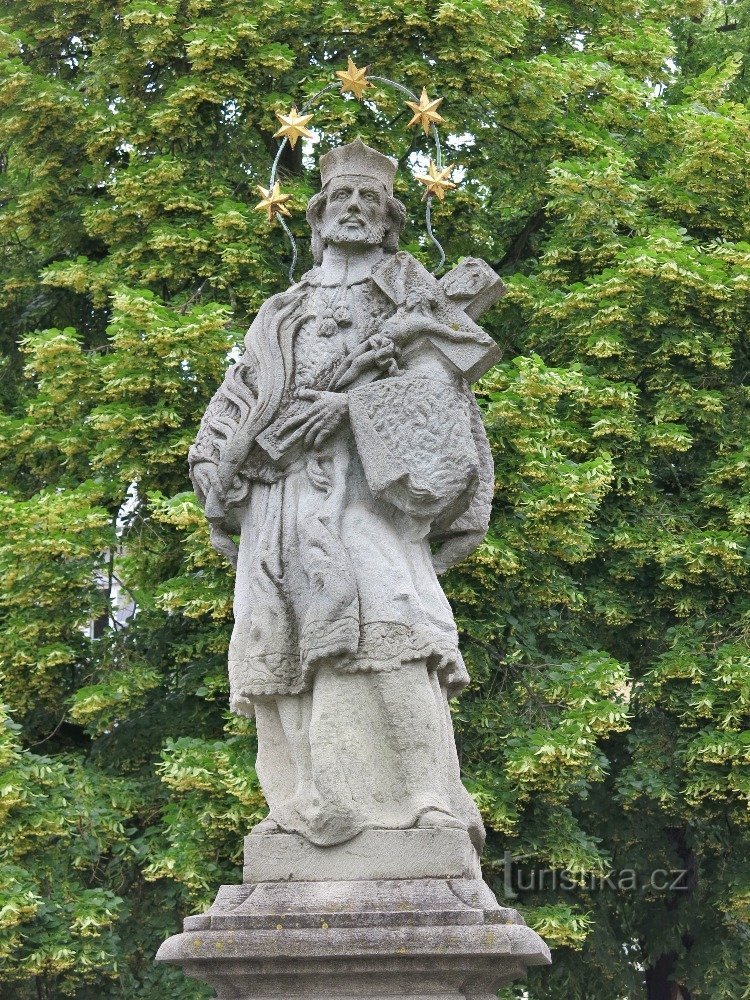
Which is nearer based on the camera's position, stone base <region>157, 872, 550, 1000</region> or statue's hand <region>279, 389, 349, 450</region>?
stone base <region>157, 872, 550, 1000</region>

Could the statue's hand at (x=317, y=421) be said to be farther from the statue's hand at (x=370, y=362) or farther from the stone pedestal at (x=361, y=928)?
the stone pedestal at (x=361, y=928)

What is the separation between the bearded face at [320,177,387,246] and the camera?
7.69 meters

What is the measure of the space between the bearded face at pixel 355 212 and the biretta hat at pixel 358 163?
3cm

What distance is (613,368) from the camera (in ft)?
46.9

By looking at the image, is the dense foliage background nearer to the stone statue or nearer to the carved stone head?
the carved stone head

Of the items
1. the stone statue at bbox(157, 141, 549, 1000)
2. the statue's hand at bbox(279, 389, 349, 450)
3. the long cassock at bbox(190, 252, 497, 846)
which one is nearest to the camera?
Result: the stone statue at bbox(157, 141, 549, 1000)

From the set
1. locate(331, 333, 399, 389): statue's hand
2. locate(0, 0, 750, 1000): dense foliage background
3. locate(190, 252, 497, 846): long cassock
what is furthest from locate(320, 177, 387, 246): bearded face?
locate(0, 0, 750, 1000): dense foliage background

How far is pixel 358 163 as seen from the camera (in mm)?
7758

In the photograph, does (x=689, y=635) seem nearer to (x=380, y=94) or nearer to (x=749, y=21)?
(x=380, y=94)

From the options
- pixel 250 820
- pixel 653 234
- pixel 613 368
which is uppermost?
pixel 653 234

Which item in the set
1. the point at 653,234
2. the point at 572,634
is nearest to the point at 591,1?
the point at 653,234

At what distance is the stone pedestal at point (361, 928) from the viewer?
6.17 m

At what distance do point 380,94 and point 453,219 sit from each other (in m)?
1.22

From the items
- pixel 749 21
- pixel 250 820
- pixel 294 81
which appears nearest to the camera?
pixel 250 820
